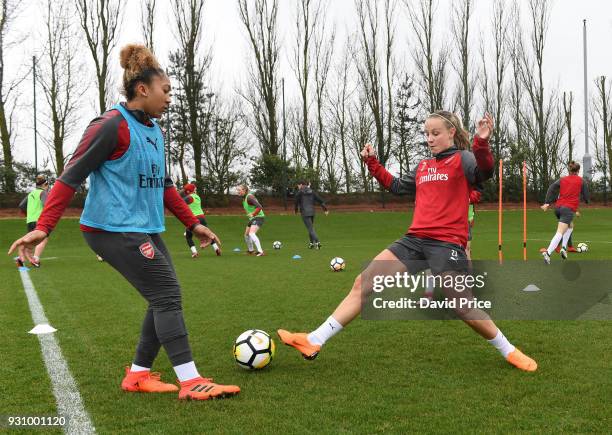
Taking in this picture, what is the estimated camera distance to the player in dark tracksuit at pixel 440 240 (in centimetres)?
413

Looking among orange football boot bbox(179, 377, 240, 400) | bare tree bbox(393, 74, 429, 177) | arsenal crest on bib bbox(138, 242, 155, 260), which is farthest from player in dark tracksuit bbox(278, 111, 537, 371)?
bare tree bbox(393, 74, 429, 177)

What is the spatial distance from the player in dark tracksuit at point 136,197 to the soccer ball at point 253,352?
0.57 metres

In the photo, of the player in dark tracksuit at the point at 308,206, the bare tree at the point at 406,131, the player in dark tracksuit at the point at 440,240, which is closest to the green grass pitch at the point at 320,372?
the player in dark tracksuit at the point at 440,240

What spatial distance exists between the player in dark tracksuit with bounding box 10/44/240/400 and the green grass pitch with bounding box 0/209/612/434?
0.39 m

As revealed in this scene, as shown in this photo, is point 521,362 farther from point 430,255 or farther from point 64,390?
point 64,390

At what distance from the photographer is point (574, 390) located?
3.64 m

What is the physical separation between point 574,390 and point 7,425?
10.8 feet

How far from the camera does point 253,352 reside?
13.9ft

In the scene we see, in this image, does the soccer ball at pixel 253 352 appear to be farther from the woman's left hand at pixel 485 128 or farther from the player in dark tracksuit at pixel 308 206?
the player in dark tracksuit at pixel 308 206

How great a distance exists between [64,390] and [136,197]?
1.37m
